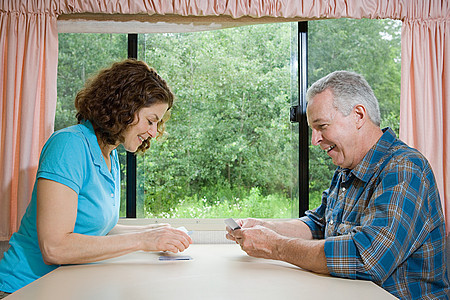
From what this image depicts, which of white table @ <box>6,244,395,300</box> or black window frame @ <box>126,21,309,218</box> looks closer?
white table @ <box>6,244,395,300</box>

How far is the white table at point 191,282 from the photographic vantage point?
121cm

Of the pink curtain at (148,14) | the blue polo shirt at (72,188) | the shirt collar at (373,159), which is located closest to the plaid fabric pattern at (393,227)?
the shirt collar at (373,159)

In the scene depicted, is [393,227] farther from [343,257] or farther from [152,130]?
[152,130]

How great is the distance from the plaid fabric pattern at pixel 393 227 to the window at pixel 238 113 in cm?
105

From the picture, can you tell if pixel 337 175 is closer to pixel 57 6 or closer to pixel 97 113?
pixel 97 113

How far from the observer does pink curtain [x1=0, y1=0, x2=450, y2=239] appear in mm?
2387

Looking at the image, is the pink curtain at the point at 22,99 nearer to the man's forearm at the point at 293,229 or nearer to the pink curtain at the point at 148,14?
the pink curtain at the point at 148,14

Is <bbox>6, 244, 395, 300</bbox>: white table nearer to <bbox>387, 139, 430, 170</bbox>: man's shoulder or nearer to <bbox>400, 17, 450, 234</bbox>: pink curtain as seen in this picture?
<bbox>387, 139, 430, 170</bbox>: man's shoulder

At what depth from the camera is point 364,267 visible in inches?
52.0

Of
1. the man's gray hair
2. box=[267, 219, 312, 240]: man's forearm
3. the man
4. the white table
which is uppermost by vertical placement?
the man's gray hair

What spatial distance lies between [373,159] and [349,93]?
0.88 feet

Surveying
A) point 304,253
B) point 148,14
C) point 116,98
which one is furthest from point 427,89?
point 116,98

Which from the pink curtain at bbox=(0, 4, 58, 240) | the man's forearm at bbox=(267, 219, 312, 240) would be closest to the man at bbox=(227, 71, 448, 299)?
the man's forearm at bbox=(267, 219, 312, 240)

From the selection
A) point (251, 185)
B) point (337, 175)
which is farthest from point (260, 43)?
point (337, 175)
